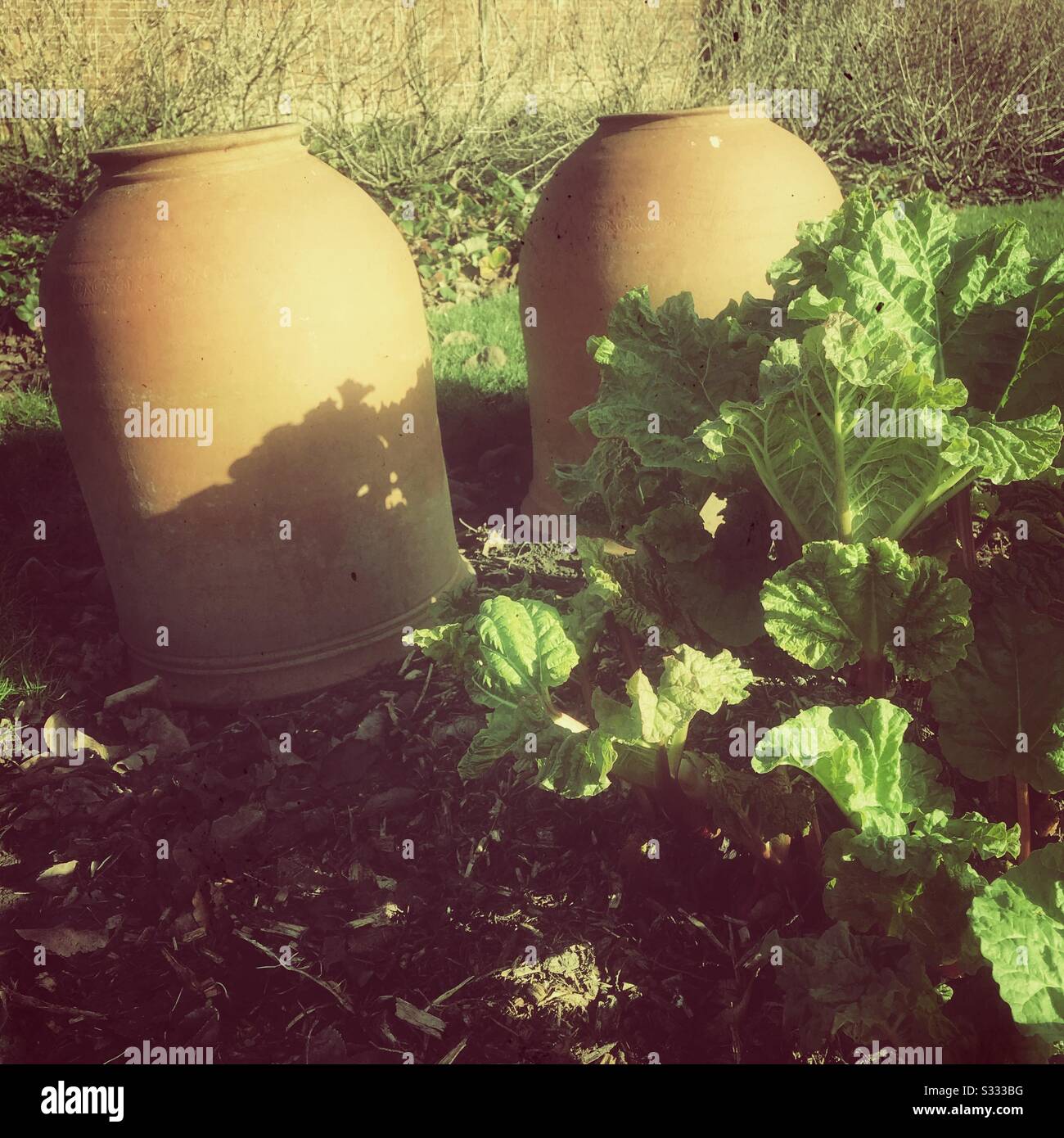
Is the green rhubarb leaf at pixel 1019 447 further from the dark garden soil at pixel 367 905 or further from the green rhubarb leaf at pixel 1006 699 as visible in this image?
the dark garden soil at pixel 367 905

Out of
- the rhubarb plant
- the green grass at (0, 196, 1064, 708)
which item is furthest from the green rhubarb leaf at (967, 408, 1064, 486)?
the green grass at (0, 196, 1064, 708)

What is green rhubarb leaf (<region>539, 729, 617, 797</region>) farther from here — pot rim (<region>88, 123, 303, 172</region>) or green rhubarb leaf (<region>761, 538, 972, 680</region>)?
pot rim (<region>88, 123, 303, 172</region>)

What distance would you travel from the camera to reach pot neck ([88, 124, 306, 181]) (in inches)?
93.1

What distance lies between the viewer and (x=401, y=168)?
6363mm

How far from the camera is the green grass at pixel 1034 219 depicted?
5785mm

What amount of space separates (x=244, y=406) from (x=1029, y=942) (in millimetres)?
1939

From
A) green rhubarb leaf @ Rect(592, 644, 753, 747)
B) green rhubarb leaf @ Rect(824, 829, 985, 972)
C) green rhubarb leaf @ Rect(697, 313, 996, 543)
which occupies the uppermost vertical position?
green rhubarb leaf @ Rect(697, 313, 996, 543)

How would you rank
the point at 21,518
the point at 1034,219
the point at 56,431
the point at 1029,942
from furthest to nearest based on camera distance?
the point at 1034,219 → the point at 56,431 → the point at 21,518 → the point at 1029,942

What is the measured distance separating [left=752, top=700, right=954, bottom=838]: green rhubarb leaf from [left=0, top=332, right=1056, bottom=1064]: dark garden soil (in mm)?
277

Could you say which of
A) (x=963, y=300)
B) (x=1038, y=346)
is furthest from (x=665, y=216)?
(x=1038, y=346)

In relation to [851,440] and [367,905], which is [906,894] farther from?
[367,905]

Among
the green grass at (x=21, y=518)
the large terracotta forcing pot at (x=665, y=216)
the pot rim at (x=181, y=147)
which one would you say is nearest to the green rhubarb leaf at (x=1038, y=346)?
the large terracotta forcing pot at (x=665, y=216)

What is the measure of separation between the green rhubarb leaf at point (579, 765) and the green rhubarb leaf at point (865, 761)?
23cm

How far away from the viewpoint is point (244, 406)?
2373 mm
